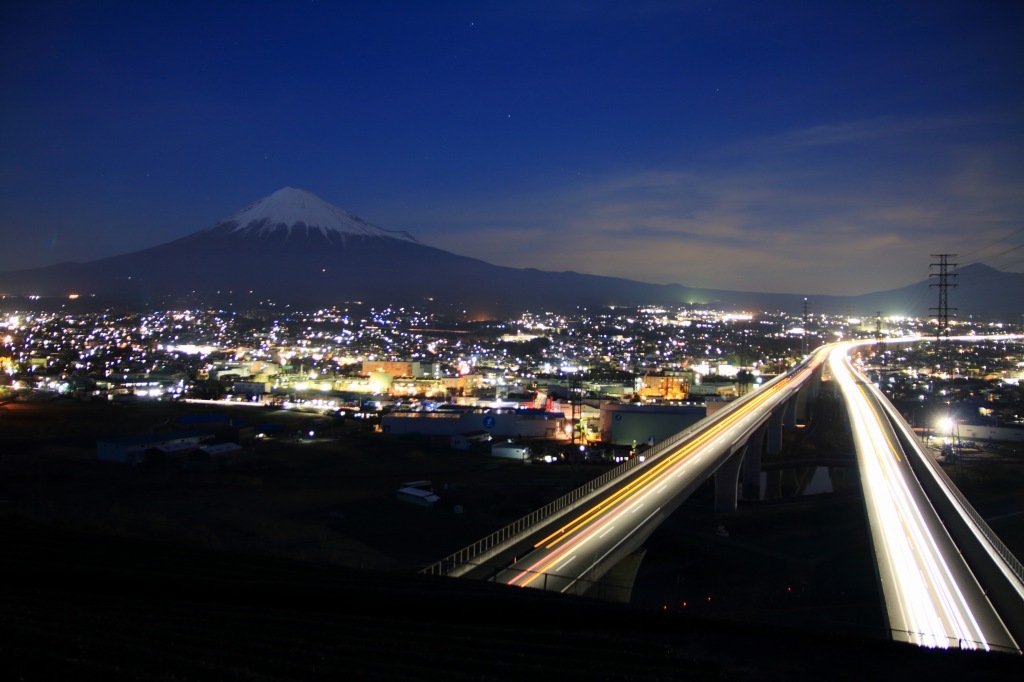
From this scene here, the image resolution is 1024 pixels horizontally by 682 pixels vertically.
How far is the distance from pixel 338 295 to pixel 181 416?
7564 centimetres

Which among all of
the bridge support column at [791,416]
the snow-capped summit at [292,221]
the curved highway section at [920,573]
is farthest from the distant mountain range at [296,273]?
the curved highway section at [920,573]

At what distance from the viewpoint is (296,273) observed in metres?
103

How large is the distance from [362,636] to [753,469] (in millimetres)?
16104

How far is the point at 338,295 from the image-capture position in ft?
325

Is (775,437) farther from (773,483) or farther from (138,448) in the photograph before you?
(138,448)

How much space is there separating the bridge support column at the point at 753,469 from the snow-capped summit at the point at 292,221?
101 metres

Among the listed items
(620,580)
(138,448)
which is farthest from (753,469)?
(138,448)

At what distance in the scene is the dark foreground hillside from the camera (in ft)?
14.2

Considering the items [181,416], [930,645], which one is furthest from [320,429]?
[930,645]

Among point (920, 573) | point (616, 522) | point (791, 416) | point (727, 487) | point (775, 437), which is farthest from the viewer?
point (791, 416)

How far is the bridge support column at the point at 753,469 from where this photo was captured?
18.9 m

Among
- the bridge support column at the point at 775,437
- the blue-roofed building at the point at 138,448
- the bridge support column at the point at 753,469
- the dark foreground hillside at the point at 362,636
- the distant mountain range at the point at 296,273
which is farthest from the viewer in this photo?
the distant mountain range at the point at 296,273

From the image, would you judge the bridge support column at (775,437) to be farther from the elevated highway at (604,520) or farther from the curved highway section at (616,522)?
the curved highway section at (616,522)

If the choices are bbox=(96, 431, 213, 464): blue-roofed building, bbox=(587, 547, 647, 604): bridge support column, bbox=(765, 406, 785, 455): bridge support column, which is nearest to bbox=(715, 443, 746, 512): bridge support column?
bbox=(587, 547, 647, 604): bridge support column
